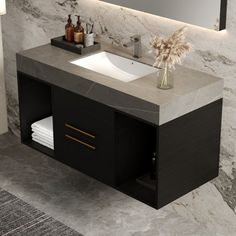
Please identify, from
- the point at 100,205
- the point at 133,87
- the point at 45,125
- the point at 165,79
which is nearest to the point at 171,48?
the point at 165,79

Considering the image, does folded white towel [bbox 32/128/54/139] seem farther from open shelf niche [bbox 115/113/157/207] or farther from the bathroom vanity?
open shelf niche [bbox 115/113/157/207]

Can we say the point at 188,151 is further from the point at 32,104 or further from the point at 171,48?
the point at 32,104

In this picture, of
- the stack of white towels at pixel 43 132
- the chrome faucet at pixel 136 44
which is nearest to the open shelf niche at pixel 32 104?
the stack of white towels at pixel 43 132

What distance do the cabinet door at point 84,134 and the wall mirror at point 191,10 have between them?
2.02ft

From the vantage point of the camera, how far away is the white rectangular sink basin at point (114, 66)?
158 inches

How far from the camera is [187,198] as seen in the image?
14.0 feet

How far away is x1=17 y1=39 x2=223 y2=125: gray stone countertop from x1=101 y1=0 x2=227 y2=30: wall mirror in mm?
265

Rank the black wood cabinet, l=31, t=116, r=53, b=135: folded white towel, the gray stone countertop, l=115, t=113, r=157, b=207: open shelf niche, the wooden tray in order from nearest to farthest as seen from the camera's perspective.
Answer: the gray stone countertop, the black wood cabinet, l=115, t=113, r=157, b=207: open shelf niche, the wooden tray, l=31, t=116, r=53, b=135: folded white towel

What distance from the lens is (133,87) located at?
3.64 m

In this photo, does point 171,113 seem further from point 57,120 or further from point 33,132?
point 33,132

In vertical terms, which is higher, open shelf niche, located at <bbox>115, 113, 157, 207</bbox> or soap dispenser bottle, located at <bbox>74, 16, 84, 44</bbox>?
soap dispenser bottle, located at <bbox>74, 16, 84, 44</bbox>

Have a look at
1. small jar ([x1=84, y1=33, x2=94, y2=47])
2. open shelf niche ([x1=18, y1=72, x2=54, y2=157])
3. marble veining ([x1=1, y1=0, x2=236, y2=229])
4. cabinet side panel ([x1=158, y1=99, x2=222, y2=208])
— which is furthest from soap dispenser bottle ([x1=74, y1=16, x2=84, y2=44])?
cabinet side panel ([x1=158, y1=99, x2=222, y2=208])

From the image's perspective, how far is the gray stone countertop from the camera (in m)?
3.50

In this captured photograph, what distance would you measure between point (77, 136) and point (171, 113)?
2.21ft
